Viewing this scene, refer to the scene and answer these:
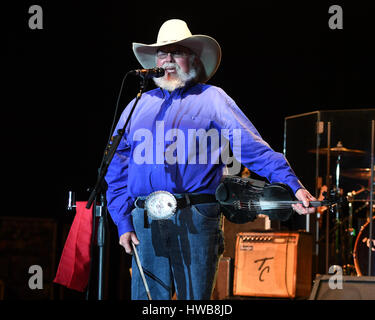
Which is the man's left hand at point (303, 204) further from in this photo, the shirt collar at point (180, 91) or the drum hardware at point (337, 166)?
the drum hardware at point (337, 166)

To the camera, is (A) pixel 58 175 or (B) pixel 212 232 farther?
(A) pixel 58 175

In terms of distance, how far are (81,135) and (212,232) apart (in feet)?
14.2

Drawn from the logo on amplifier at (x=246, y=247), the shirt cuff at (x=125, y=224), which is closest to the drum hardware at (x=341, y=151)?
the logo on amplifier at (x=246, y=247)

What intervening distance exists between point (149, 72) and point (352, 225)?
14.0ft

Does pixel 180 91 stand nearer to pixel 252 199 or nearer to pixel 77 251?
pixel 252 199

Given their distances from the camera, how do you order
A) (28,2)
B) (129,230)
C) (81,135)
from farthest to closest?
1. (81,135)
2. (28,2)
3. (129,230)

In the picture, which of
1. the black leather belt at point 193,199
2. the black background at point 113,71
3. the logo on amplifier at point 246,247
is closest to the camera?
the black leather belt at point 193,199

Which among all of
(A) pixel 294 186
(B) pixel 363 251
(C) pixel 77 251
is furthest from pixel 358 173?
(C) pixel 77 251

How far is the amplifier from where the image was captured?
5438mm

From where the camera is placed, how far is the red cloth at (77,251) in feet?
10.7

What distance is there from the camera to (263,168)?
288 centimetres
